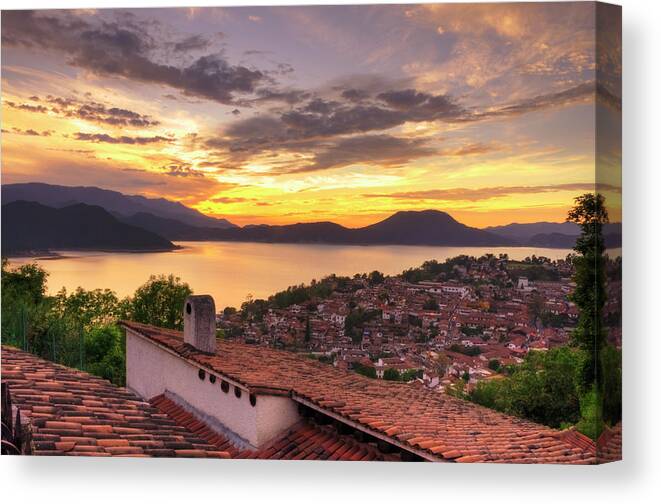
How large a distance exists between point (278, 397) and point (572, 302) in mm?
3223

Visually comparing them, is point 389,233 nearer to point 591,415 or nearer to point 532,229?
point 532,229

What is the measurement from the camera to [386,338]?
8.56 meters

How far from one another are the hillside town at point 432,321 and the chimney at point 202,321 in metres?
0.16

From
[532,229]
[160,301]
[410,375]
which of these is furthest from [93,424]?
[532,229]

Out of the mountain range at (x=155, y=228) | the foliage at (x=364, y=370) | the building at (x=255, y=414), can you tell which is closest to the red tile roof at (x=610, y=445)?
the building at (x=255, y=414)

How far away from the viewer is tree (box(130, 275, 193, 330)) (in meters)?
9.04

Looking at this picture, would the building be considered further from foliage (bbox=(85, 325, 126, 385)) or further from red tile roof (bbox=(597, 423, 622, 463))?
foliage (bbox=(85, 325, 126, 385))

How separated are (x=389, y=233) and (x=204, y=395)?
2983mm

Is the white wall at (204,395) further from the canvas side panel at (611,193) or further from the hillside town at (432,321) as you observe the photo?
the canvas side panel at (611,193)

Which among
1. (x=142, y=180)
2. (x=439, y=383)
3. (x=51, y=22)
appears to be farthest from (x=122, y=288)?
(x=439, y=383)

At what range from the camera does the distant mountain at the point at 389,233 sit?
8.37 metres

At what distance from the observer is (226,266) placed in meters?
8.99

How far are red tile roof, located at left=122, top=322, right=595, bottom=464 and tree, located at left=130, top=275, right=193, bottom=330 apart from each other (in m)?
0.62

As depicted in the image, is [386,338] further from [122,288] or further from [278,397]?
[122,288]
